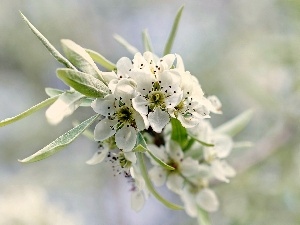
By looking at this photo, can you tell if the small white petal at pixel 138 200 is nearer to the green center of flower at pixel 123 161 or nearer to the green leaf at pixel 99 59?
the green center of flower at pixel 123 161

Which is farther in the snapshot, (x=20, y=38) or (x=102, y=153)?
(x=20, y=38)

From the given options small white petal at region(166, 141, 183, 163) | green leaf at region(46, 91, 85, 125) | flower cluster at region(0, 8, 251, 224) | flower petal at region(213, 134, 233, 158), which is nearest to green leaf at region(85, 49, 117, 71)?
flower cluster at region(0, 8, 251, 224)

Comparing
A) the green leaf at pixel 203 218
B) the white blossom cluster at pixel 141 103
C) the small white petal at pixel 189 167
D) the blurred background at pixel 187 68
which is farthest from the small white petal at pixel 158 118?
the blurred background at pixel 187 68

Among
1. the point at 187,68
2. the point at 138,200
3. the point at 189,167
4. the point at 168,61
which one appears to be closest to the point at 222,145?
the point at 189,167

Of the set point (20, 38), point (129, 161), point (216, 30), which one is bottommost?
point (216, 30)

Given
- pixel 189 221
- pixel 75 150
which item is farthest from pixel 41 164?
pixel 189 221

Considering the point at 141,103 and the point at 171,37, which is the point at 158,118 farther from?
the point at 171,37

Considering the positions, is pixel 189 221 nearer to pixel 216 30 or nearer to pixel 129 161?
pixel 216 30
